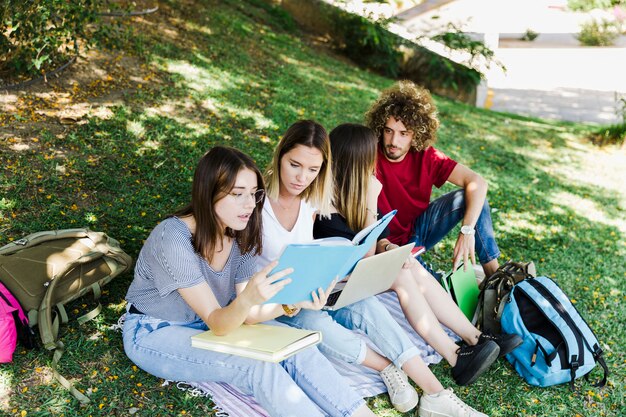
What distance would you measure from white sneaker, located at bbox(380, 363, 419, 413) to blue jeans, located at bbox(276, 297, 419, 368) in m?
0.06

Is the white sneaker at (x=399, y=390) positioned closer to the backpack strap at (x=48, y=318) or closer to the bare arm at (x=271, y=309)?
the bare arm at (x=271, y=309)

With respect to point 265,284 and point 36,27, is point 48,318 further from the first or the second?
point 36,27

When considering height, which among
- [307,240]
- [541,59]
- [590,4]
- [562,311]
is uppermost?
[590,4]

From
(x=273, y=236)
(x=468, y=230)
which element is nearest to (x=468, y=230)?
(x=468, y=230)

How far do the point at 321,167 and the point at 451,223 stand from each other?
1.16 m

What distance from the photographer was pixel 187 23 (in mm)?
7203

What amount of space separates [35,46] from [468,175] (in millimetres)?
3205

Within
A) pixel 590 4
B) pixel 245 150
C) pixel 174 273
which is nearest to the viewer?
pixel 174 273

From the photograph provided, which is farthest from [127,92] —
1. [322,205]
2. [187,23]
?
[322,205]

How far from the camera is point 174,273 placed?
8.63ft

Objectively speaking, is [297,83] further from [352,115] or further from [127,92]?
[127,92]

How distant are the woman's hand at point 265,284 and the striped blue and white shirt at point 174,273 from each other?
0.32 meters

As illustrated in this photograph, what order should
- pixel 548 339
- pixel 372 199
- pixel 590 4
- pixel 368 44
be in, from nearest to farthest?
1. pixel 548 339
2. pixel 372 199
3. pixel 368 44
4. pixel 590 4

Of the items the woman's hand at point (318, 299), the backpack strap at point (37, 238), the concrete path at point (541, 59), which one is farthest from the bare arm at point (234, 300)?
the concrete path at point (541, 59)
